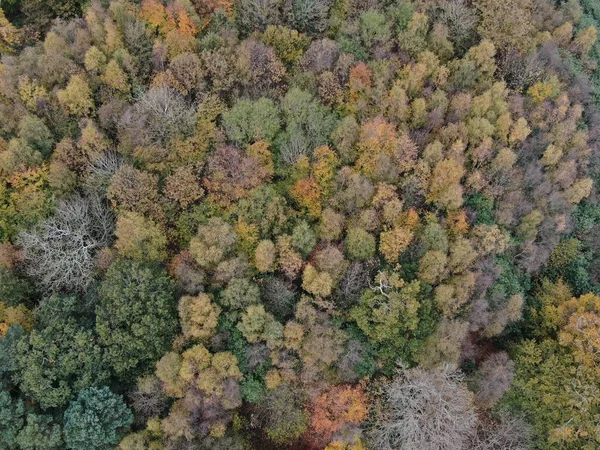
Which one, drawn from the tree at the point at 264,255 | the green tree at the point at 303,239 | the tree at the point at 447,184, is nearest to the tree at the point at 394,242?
the tree at the point at 447,184

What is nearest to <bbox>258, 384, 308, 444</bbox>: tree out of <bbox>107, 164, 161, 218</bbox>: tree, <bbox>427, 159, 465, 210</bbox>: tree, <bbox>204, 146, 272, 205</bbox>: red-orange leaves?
<bbox>204, 146, 272, 205</bbox>: red-orange leaves

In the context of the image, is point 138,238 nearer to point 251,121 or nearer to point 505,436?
point 251,121

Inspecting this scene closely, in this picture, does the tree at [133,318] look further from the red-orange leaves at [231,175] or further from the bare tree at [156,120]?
the bare tree at [156,120]

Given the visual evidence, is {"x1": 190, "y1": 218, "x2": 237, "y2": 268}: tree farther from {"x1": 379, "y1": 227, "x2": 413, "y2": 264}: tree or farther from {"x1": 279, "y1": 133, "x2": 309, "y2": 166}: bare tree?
{"x1": 379, "y1": 227, "x2": 413, "y2": 264}: tree

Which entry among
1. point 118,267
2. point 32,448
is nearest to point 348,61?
point 118,267

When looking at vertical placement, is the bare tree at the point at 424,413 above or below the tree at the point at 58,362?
above

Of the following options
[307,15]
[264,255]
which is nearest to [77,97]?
[264,255]
